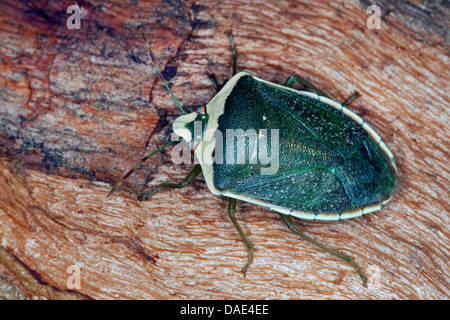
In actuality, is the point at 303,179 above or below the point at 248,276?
above

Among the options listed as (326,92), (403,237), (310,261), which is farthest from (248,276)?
(326,92)

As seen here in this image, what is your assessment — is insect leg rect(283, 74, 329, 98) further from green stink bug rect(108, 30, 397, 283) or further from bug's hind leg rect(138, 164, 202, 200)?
bug's hind leg rect(138, 164, 202, 200)

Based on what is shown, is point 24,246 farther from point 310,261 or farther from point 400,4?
point 400,4

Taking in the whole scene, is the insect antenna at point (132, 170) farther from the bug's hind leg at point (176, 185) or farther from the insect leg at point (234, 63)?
the insect leg at point (234, 63)

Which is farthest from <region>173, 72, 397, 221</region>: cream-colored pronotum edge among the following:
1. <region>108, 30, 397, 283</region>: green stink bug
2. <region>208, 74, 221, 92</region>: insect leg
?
<region>208, 74, 221, 92</region>: insect leg

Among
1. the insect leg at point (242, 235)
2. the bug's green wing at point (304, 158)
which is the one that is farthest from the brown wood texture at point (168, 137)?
the bug's green wing at point (304, 158)

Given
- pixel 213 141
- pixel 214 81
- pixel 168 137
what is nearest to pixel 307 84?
pixel 214 81

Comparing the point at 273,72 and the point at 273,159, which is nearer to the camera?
the point at 273,159
